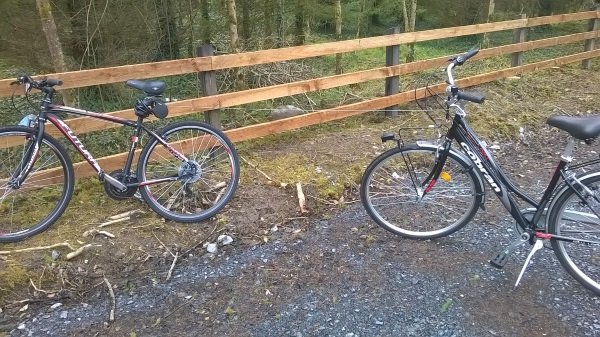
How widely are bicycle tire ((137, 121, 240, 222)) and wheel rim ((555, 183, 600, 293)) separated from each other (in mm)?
2440

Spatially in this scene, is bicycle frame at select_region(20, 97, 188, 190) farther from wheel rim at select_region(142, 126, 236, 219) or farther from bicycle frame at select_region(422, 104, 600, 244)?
bicycle frame at select_region(422, 104, 600, 244)

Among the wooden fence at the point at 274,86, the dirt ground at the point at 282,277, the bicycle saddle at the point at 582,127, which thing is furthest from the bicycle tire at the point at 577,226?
the wooden fence at the point at 274,86

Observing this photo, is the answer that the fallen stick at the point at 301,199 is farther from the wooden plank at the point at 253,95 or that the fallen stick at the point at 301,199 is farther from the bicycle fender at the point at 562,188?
the bicycle fender at the point at 562,188

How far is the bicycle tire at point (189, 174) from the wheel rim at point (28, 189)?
0.67 meters

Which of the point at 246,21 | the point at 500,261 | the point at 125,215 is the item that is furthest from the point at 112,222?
the point at 246,21

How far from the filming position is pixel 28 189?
12.2 feet

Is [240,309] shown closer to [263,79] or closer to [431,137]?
[431,137]

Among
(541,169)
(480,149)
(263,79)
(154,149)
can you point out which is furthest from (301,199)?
(263,79)

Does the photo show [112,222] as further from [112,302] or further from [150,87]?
[150,87]

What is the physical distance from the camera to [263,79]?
7.78m

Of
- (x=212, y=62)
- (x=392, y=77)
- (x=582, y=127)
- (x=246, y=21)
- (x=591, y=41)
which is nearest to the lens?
(x=582, y=127)

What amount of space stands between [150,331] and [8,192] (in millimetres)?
1691

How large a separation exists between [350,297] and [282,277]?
19.9 inches

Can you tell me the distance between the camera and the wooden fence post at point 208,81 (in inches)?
170
